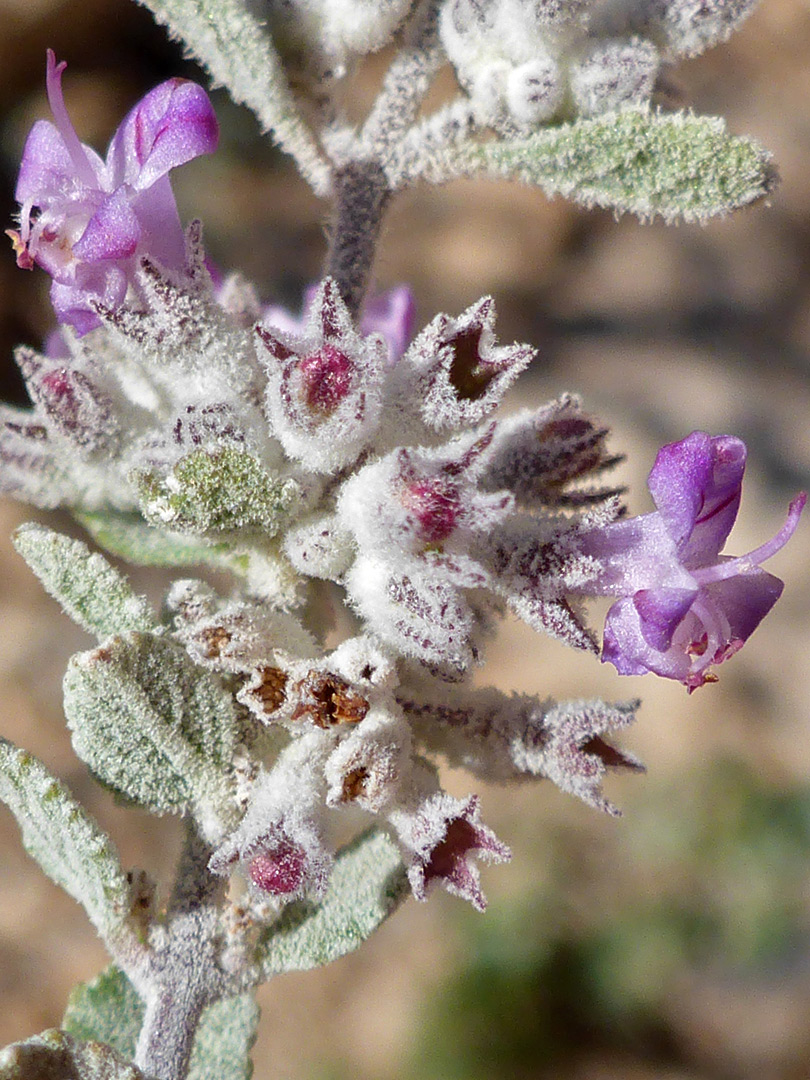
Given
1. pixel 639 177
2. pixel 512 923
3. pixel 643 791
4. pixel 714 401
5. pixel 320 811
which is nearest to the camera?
pixel 320 811

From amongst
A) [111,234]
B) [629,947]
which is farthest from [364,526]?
[629,947]

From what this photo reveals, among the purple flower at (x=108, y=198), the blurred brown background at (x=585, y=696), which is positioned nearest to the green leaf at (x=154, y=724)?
the purple flower at (x=108, y=198)

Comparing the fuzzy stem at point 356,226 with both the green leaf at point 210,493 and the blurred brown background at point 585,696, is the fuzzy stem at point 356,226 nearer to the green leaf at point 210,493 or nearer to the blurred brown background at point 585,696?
the green leaf at point 210,493

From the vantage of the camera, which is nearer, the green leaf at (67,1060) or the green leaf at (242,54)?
the green leaf at (67,1060)

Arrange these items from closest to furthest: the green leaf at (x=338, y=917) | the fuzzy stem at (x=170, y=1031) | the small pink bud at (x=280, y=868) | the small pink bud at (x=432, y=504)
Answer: the small pink bud at (x=432, y=504) → the small pink bud at (x=280, y=868) → the fuzzy stem at (x=170, y=1031) → the green leaf at (x=338, y=917)

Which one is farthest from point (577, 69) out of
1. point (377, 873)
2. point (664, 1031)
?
point (664, 1031)

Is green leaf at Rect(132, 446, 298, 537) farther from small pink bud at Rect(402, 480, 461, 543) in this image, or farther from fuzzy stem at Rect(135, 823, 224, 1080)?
fuzzy stem at Rect(135, 823, 224, 1080)

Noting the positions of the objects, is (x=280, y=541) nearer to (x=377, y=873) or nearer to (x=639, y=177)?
Answer: (x=377, y=873)
